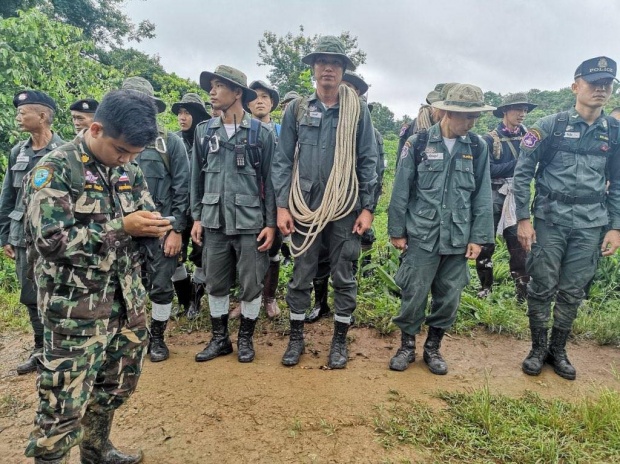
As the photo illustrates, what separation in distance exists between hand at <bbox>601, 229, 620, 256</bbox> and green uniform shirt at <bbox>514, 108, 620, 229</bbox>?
0.17 ft

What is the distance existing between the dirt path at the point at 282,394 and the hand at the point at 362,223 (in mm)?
1114

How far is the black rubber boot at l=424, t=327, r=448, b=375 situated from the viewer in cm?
320

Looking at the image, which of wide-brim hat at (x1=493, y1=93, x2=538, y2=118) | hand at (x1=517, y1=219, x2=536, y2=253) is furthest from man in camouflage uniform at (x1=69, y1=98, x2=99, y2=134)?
wide-brim hat at (x1=493, y1=93, x2=538, y2=118)

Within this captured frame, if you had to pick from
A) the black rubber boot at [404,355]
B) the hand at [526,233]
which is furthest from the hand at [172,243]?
the hand at [526,233]

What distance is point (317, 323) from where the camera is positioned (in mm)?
4164

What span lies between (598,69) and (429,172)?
1.43 metres

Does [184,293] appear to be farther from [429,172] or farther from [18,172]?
[429,172]

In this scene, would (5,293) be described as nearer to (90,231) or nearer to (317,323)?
(317,323)

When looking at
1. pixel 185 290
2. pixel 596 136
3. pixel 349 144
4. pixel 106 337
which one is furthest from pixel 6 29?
pixel 596 136

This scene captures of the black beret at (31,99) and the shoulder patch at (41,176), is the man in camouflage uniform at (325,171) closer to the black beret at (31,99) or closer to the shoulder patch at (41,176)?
the shoulder patch at (41,176)

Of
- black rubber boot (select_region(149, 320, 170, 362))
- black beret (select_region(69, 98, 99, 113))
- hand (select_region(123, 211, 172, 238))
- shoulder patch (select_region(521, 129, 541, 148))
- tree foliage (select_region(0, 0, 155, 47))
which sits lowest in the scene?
black rubber boot (select_region(149, 320, 170, 362))

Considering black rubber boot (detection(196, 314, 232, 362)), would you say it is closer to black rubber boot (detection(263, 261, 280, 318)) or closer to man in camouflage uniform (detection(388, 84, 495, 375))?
black rubber boot (detection(263, 261, 280, 318))

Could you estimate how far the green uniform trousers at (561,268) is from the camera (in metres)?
3.15

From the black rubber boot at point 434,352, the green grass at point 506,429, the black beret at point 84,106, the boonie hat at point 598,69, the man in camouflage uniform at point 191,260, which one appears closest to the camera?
the green grass at point 506,429
